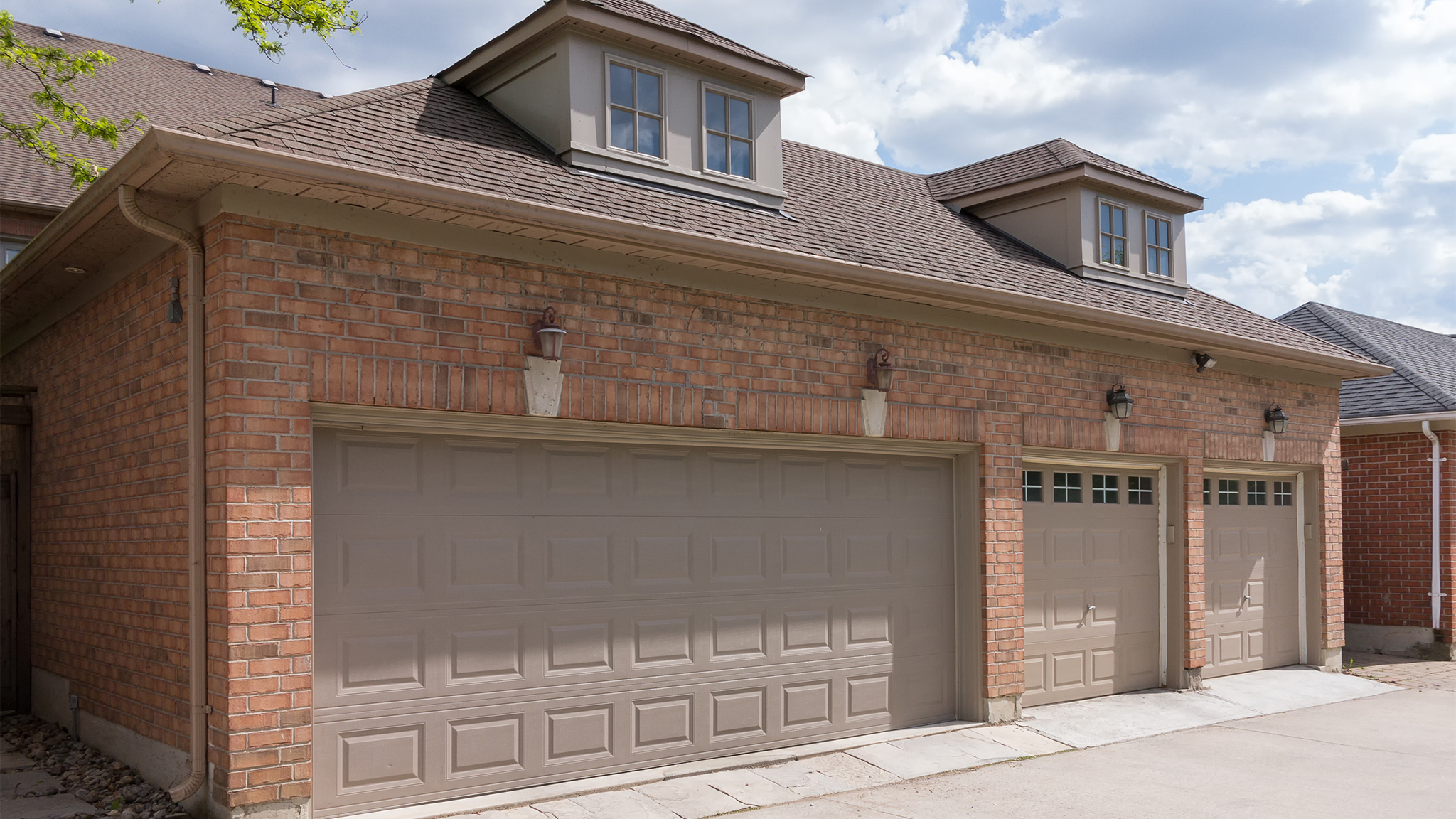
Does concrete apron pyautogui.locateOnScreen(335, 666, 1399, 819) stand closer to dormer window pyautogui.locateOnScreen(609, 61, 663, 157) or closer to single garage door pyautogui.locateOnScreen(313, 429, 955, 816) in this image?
single garage door pyautogui.locateOnScreen(313, 429, 955, 816)

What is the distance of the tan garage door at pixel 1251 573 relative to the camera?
12062 millimetres

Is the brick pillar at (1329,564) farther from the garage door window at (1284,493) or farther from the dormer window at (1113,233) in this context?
the dormer window at (1113,233)

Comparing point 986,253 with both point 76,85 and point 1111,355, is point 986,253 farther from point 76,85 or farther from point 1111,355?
point 76,85

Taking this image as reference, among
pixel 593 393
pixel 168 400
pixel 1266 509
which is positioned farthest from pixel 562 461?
pixel 1266 509

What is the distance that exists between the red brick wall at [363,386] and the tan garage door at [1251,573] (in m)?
2.46

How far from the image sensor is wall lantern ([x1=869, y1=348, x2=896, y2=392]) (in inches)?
339

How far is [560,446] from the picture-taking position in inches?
284

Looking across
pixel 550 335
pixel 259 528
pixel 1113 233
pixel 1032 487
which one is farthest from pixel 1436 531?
pixel 259 528

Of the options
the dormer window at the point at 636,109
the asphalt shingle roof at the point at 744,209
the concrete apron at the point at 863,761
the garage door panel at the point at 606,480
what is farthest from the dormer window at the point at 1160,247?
the dormer window at the point at 636,109

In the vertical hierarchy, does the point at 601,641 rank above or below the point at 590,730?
above

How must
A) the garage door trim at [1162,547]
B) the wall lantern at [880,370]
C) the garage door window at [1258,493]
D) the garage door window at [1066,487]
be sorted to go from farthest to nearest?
1. the garage door window at [1258,493]
2. the garage door trim at [1162,547]
3. the garage door window at [1066,487]
4. the wall lantern at [880,370]

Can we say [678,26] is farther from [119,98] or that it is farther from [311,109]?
[119,98]

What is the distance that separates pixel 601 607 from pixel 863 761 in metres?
2.32

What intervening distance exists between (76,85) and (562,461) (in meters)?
11.2
